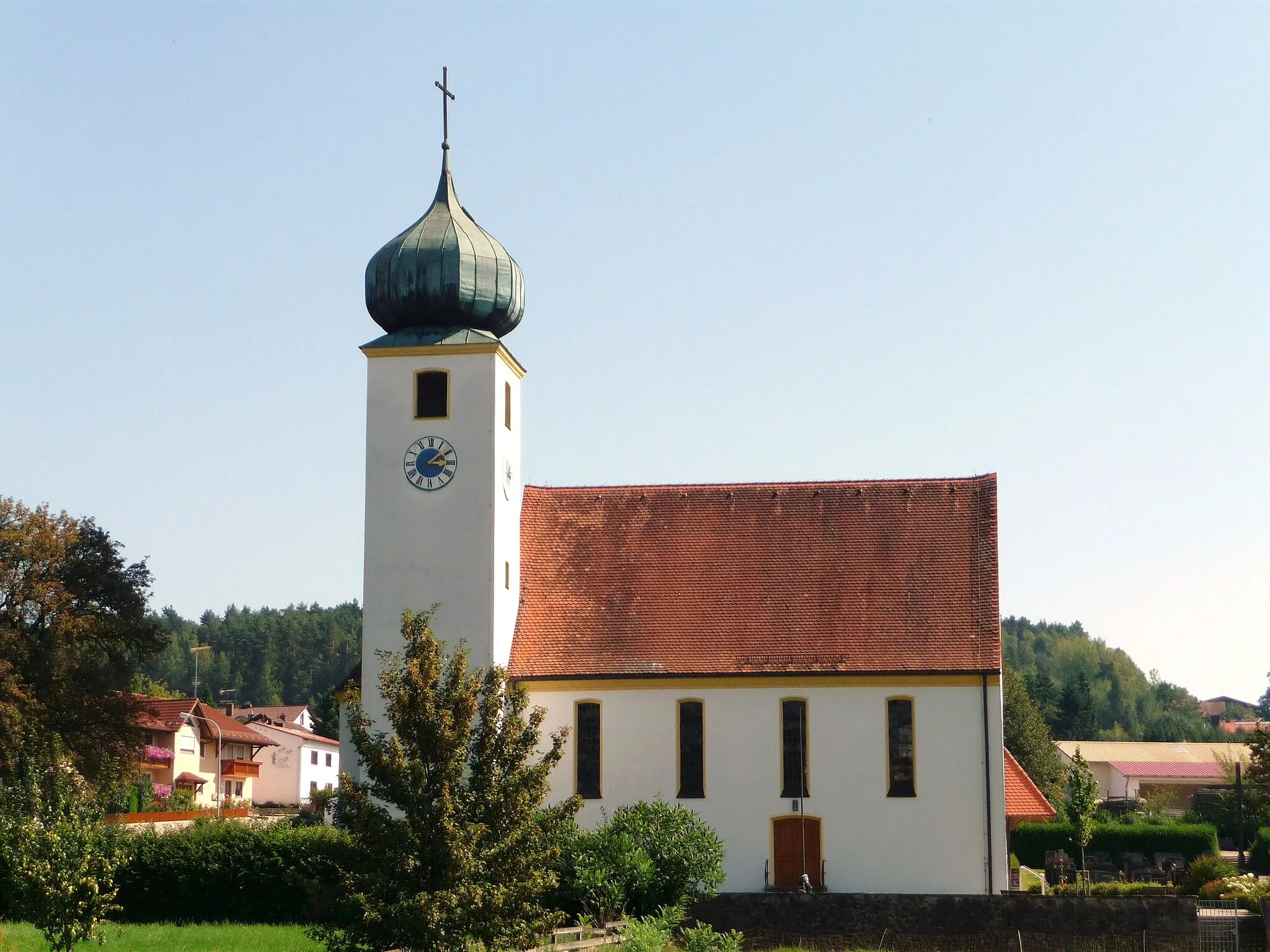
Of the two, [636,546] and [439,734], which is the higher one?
[636,546]

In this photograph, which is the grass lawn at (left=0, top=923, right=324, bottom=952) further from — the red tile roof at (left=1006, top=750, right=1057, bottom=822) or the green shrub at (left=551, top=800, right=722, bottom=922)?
the red tile roof at (left=1006, top=750, right=1057, bottom=822)

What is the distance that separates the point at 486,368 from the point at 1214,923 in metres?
17.9

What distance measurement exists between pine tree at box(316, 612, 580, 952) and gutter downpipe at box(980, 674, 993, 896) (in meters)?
13.9

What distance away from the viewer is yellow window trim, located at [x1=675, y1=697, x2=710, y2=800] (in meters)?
33.2

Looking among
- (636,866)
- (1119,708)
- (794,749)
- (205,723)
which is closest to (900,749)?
(794,749)

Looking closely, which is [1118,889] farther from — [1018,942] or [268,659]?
[268,659]

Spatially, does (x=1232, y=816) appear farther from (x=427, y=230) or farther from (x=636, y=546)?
(x=427, y=230)

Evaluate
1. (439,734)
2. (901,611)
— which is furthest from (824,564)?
(439,734)

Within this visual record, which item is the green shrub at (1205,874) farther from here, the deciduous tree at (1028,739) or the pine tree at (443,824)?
the deciduous tree at (1028,739)

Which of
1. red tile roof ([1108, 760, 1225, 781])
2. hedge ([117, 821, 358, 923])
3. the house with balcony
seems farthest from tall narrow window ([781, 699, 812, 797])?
red tile roof ([1108, 760, 1225, 781])

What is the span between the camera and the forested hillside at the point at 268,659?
17488 centimetres

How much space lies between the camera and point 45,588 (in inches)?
1437

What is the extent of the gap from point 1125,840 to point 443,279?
33.2 meters

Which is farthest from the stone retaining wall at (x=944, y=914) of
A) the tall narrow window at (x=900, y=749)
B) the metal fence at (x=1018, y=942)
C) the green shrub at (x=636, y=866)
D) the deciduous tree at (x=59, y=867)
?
the deciduous tree at (x=59, y=867)
